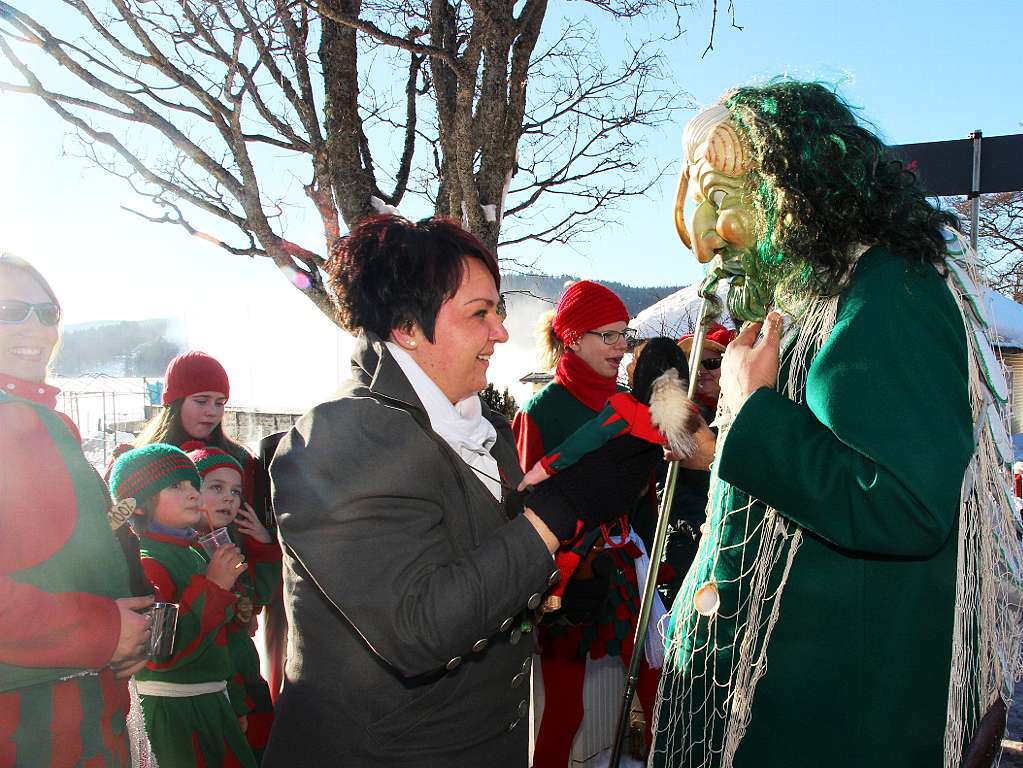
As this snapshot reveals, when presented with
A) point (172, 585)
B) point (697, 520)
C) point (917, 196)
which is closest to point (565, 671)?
point (697, 520)

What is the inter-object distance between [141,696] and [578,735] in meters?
1.83

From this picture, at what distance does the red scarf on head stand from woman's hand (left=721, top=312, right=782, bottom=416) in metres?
2.07

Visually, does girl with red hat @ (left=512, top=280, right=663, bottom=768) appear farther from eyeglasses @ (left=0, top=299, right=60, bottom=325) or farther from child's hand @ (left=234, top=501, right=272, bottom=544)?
eyeglasses @ (left=0, top=299, right=60, bottom=325)

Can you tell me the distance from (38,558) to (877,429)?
1.75 meters

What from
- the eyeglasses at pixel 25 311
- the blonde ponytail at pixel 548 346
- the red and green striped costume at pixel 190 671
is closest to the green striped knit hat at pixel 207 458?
the red and green striped costume at pixel 190 671

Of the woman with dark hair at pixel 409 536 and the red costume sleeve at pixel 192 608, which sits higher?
the woman with dark hair at pixel 409 536

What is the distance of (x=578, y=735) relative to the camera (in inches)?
132

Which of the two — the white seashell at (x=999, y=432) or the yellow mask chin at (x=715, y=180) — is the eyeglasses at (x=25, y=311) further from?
the white seashell at (x=999, y=432)

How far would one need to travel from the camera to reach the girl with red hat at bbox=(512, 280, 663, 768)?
3.18 metres

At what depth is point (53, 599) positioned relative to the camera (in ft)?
5.42

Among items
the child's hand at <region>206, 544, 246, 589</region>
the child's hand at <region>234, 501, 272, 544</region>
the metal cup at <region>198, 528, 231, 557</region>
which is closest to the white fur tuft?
the child's hand at <region>206, 544, 246, 589</region>

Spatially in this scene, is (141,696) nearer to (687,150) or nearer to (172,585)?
(172,585)

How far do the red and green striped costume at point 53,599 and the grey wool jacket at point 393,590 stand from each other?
0.53 m

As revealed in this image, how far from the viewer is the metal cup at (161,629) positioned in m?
1.91
